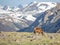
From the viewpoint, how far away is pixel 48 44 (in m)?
28.7

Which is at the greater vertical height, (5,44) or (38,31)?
(5,44)

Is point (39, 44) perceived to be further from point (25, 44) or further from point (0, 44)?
point (0, 44)

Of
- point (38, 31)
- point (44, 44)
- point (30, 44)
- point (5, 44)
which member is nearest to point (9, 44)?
point (5, 44)

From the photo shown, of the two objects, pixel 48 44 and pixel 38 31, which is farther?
pixel 38 31

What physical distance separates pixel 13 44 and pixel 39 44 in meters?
3.65

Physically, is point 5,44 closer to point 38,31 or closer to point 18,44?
point 18,44

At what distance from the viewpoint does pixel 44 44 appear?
28.7m

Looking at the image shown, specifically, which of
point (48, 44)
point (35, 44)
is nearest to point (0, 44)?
point (35, 44)

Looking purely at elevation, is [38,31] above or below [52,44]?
below

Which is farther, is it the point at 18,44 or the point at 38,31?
the point at 38,31

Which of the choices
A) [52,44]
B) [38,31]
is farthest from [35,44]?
[38,31]

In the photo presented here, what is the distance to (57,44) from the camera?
1128 inches

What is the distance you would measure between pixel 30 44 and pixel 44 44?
2.01 meters

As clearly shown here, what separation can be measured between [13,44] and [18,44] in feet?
2.33
